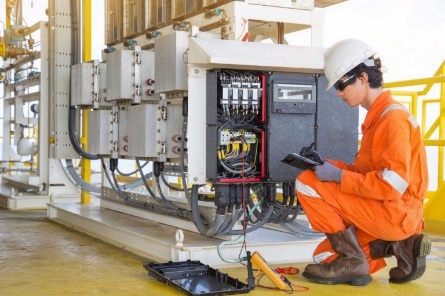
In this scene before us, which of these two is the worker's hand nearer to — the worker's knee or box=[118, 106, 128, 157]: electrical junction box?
the worker's knee

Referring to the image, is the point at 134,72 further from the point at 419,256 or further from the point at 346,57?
the point at 419,256

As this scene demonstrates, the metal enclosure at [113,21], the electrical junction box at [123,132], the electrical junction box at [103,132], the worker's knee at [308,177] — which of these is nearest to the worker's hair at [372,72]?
the worker's knee at [308,177]

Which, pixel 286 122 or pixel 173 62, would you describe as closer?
pixel 286 122

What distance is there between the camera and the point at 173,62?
443cm

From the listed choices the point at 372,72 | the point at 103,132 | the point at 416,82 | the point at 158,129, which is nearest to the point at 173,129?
the point at 158,129

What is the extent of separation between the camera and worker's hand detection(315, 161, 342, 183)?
132 inches

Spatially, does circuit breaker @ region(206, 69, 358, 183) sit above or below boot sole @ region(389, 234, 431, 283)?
above

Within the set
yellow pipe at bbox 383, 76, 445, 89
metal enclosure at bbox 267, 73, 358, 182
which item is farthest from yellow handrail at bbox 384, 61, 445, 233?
metal enclosure at bbox 267, 73, 358, 182

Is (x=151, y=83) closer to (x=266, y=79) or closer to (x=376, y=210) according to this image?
(x=266, y=79)

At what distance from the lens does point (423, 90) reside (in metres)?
7.16

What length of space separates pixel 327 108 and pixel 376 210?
101 cm

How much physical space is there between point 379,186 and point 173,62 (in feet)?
6.10

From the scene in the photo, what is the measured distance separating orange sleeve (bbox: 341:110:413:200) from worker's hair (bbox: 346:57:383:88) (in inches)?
9.4

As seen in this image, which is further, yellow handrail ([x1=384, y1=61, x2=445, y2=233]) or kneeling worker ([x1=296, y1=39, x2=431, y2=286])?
yellow handrail ([x1=384, y1=61, x2=445, y2=233])
